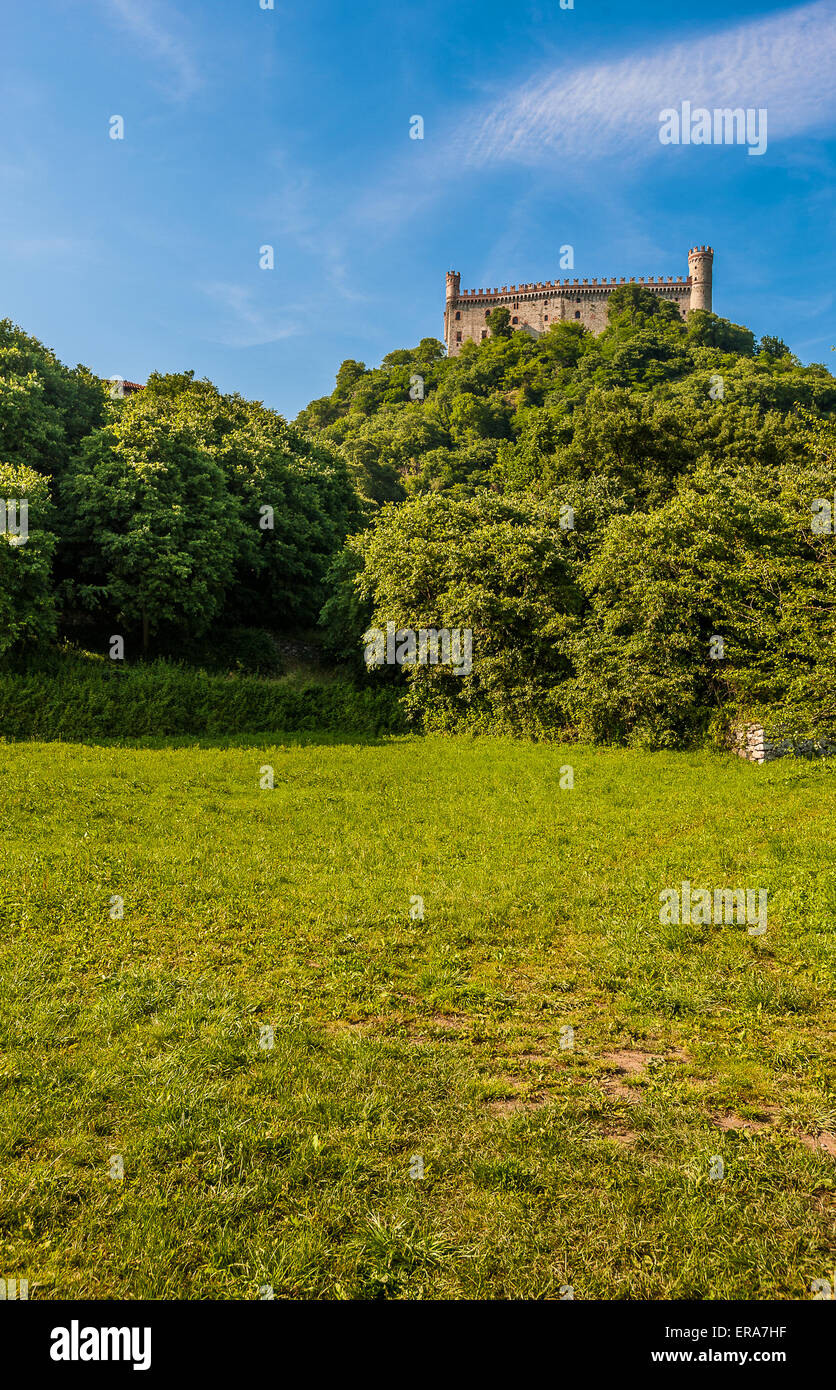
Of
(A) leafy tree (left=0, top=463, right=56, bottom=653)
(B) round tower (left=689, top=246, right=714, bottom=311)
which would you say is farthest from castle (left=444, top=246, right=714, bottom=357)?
(A) leafy tree (left=0, top=463, right=56, bottom=653)

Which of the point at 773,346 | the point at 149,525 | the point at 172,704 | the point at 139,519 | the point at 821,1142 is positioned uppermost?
the point at 773,346

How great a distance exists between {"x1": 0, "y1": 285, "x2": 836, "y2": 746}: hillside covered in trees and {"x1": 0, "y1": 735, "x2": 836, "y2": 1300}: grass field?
8781mm

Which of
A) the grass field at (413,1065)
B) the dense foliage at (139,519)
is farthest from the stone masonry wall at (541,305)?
the grass field at (413,1065)

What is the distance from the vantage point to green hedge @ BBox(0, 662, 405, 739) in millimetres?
21547

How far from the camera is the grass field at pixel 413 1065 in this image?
3.79 m

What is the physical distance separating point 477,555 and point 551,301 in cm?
11088

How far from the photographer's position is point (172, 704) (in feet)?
77.2

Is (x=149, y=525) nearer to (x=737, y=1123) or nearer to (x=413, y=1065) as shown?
(x=413, y=1065)

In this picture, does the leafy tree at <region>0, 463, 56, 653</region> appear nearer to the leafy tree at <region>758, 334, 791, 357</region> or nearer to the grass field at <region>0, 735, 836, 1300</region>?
the grass field at <region>0, 735, 836, 1300</region>

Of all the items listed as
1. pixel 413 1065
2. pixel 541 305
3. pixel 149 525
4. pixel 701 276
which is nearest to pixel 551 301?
pixel 541 305

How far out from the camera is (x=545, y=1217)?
4051 mm
